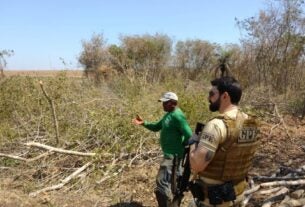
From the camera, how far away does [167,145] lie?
538 cm

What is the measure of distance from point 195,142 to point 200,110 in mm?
5719

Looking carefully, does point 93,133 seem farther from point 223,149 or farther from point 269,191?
point 223,149

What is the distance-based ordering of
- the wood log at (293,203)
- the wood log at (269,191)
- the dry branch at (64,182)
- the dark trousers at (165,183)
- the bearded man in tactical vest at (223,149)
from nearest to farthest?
the bearded man in tactical vest at (223,149) < the wood log at (293,203) < the dark trousers at (165,183) < the wood log at (269,191) < the dry branch at (64,182)

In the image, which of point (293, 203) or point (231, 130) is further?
point (293, 203)

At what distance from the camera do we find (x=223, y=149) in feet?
10.1

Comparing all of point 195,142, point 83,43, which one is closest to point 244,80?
point 83,43

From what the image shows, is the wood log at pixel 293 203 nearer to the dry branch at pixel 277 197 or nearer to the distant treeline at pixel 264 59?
the dry branch at pixel 277 197

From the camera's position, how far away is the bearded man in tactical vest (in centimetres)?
302

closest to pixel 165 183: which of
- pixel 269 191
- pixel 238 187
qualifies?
pixel 269 191

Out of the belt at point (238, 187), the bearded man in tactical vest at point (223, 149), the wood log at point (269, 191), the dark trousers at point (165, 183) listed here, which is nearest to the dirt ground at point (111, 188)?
the wood log at point (269, 191)

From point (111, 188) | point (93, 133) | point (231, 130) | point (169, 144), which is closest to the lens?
point (231, 130)

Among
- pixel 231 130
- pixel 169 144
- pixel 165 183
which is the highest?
pixel 231 130

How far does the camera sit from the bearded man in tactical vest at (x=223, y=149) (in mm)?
3018

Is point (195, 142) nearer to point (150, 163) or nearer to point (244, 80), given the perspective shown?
point (150, 163)
